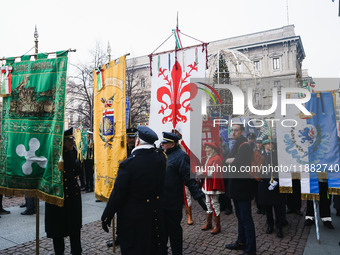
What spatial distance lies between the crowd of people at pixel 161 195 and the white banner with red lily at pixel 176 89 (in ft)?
2.45

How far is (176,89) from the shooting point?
5.43 m

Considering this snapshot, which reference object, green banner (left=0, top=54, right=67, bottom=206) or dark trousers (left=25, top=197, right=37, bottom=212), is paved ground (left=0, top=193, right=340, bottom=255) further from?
green banner (left=0, top=54, right=67, bottom=206)

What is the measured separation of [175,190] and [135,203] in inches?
48.3

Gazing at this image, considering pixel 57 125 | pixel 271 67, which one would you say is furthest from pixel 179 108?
pixel 271 67

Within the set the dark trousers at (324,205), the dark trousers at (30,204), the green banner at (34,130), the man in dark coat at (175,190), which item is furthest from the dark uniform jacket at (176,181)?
the dark trousers at (30,204)

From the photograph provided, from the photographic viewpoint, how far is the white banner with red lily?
5199mm

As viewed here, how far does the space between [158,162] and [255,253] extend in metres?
2.42

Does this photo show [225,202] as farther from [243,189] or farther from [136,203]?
[136,203]

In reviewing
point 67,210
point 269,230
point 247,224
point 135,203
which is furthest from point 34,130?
point 269,230

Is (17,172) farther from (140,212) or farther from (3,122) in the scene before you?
(140,212)

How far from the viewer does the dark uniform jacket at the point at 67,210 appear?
3.83 meters

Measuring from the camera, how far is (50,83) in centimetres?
404

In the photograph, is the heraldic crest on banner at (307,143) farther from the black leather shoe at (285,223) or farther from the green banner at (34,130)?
the green banner at (34,130)

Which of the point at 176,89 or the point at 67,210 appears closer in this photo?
the point at 67,210
